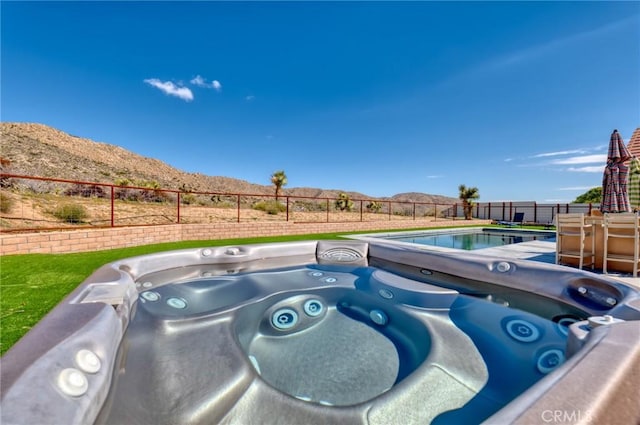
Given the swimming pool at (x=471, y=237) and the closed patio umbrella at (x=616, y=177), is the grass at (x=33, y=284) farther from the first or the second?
the closed patio umbrella at (x=616, y=177)

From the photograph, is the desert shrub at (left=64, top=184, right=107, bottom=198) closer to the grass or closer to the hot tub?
the grass

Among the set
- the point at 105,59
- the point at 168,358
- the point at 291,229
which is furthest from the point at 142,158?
the point at 168,358

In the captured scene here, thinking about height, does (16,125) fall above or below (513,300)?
above

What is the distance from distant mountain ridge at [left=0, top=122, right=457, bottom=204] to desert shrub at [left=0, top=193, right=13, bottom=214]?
7.50m

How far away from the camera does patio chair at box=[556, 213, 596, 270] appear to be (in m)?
3.89

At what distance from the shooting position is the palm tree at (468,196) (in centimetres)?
1859

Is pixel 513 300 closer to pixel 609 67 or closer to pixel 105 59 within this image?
pixel 609 67

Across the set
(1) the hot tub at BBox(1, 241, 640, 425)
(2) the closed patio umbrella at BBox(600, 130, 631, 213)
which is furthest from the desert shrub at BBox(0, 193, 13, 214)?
(2) the closed patio umbrella at BBox(600, 130, 631, 213)

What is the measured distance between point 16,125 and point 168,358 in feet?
108

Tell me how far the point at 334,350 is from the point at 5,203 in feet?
33.1

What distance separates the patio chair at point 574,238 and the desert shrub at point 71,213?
11428 millimetres

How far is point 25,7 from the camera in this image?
29.4ft

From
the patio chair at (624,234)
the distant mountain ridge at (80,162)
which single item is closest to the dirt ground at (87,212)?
the distant mountain ridge at (80,162)

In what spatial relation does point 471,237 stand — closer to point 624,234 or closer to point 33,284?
A: point 624,234
